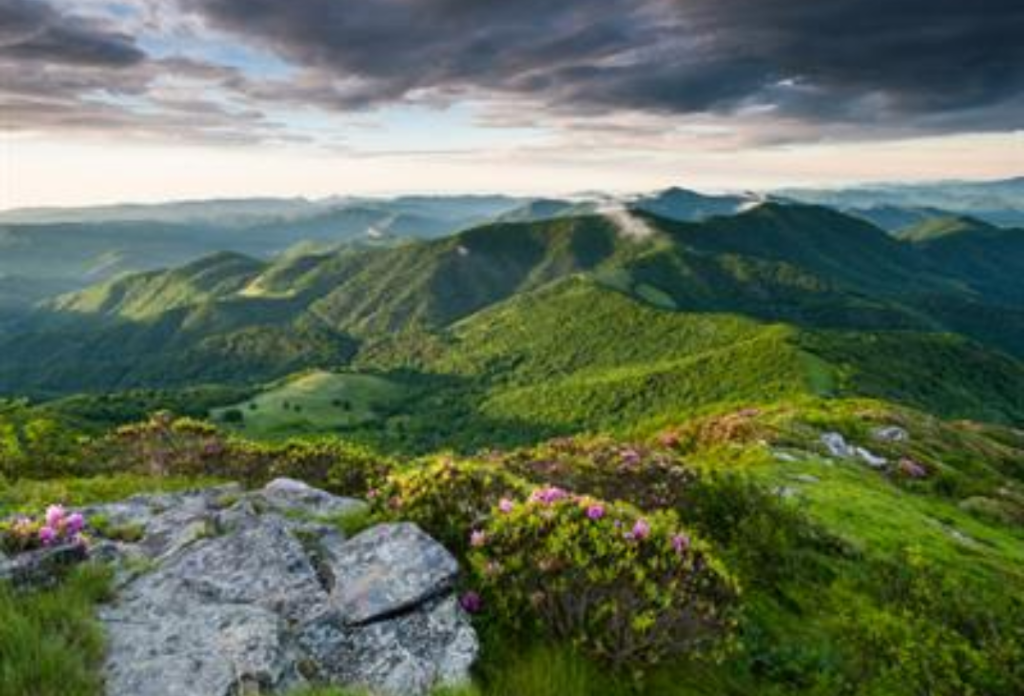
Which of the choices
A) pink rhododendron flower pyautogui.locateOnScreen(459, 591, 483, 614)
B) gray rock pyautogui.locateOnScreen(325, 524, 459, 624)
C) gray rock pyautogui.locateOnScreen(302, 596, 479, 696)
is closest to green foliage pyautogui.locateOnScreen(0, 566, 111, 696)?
gray rock pyautogui.locateOnScreen(302, 596, 479, 696)

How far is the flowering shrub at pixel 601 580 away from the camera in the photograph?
319 inches

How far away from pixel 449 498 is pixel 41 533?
5325 mm

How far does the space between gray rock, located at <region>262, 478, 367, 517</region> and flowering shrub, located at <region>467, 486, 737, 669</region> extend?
367cm

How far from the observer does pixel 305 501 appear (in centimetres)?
1303

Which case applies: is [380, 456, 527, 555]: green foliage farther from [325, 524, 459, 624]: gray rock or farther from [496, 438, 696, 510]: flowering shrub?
[496, 438, 696, 510]: flowering shrub

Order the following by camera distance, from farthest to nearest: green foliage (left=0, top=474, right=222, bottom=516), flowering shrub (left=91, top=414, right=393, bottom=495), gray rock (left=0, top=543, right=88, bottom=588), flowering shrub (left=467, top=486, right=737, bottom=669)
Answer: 1. flowering shrub (left=91, top=414, right=393, bottom=495)
2. green foliage (left=0, top=474, right=222, bottom=516)
3. gray rock (left=0, top=543, right=88, bottom=588)
4. flowering shrub (left=467, top=486, right=737, bottom=669)

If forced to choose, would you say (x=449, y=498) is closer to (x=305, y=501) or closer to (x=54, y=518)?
(x=305, y=501)

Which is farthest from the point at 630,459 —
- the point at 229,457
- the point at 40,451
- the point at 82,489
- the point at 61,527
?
the point at 40,451

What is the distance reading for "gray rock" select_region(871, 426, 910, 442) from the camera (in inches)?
1883

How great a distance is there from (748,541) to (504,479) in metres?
5.06

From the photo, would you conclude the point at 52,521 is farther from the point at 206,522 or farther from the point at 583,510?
the point at 583,510

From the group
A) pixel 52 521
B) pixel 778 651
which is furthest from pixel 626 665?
pixel 52 521

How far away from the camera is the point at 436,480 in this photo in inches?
437

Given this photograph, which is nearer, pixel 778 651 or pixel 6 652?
pixel 6 652
